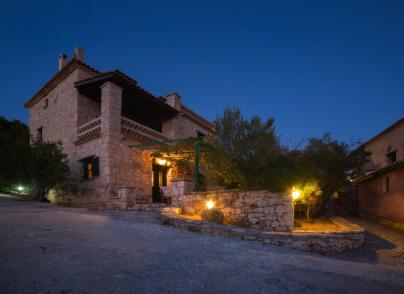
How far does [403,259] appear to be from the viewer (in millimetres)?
7223

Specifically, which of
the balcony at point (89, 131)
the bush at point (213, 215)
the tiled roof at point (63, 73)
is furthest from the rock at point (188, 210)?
the tiled roof at point (63, 73)

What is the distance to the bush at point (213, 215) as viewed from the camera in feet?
28.3

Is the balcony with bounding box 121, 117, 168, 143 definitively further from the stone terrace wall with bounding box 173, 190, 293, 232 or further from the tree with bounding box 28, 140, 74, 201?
the stone terrace wall with bounding box 173, 190, 293, 232

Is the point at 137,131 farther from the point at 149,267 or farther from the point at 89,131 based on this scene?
the point at 149,267

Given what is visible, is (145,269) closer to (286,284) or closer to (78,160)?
(286,284)

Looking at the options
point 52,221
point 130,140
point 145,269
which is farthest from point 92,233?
point 130,140

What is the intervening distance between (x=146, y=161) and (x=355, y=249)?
425 inches

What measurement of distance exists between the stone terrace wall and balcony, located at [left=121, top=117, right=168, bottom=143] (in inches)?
250

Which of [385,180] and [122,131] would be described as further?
[385,180]

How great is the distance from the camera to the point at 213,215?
8.65 m

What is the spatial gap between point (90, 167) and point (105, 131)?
2.47m

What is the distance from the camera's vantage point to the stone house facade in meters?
12.7

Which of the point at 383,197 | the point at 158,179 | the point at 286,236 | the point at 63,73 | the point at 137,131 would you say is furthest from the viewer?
the point at 158,179

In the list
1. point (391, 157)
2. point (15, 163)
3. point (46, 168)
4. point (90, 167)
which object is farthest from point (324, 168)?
point (15, 163)
